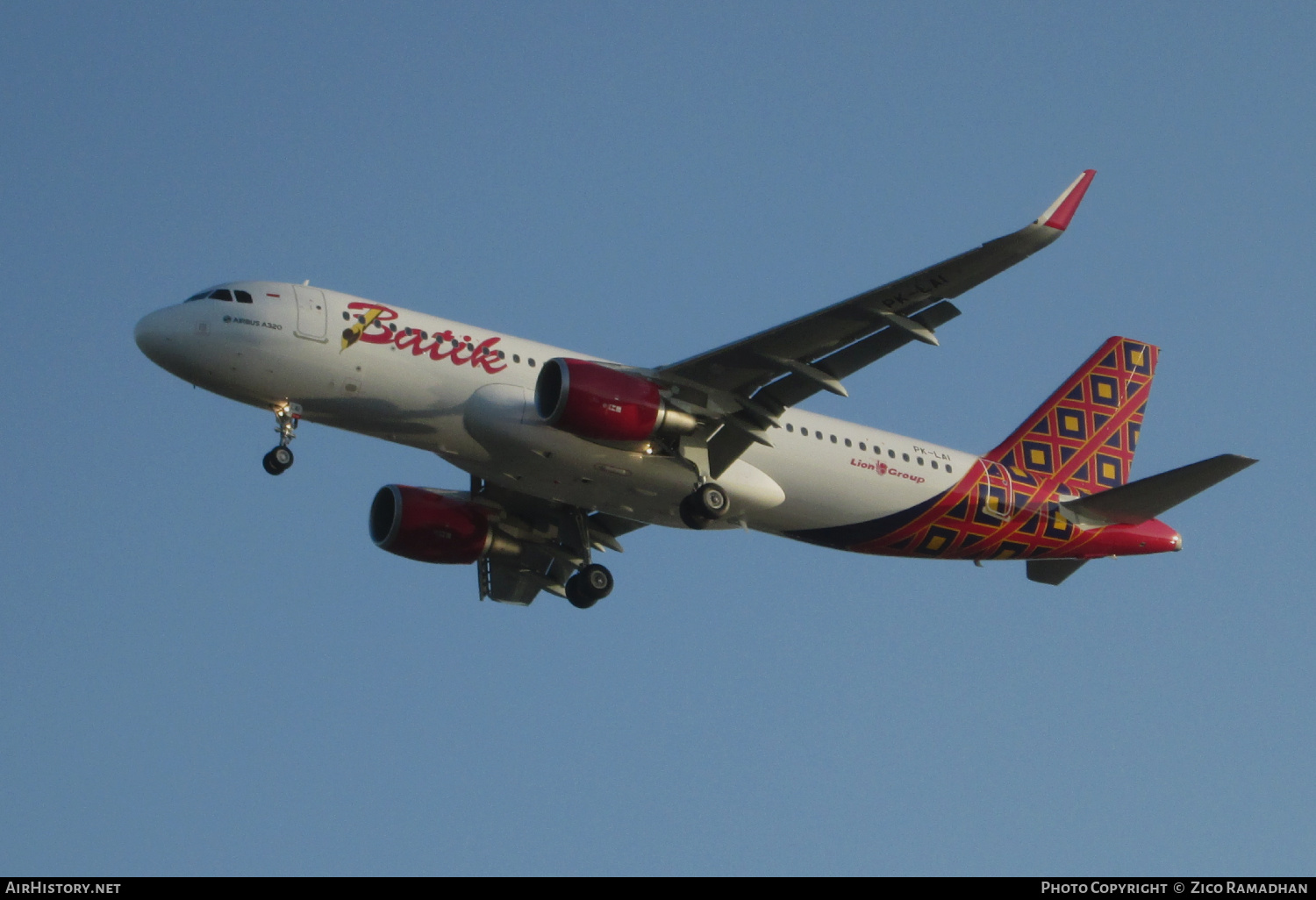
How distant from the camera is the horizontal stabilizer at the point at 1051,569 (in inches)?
1518

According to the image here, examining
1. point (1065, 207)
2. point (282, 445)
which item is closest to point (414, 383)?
point (282, 445)

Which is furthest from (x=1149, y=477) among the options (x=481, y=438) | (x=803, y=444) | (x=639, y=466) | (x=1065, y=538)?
(x=481, y=438)

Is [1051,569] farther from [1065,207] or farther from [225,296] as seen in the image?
[225,296]

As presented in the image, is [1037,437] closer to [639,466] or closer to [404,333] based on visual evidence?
[639,466]

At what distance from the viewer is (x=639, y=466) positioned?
33.4 meters

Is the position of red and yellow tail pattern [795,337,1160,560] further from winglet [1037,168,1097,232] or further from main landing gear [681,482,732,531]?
winglet [1037,168,1097,232]

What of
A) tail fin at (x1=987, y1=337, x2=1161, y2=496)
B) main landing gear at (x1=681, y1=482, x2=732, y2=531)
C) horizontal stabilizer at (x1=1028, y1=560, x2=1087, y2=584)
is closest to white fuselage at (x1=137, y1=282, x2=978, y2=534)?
A: main landing gear at (x1=681, y1=482, x2=732, y2=531)

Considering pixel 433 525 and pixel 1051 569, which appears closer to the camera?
pixel 433 525

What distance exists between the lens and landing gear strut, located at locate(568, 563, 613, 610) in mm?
38312

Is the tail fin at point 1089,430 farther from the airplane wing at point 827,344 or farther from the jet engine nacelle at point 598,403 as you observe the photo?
the jet engine nacelle at point 598,403

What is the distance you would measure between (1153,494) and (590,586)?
522 inches

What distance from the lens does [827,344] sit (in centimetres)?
3212

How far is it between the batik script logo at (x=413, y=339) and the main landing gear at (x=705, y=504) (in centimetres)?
484

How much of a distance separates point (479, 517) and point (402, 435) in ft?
21.3
